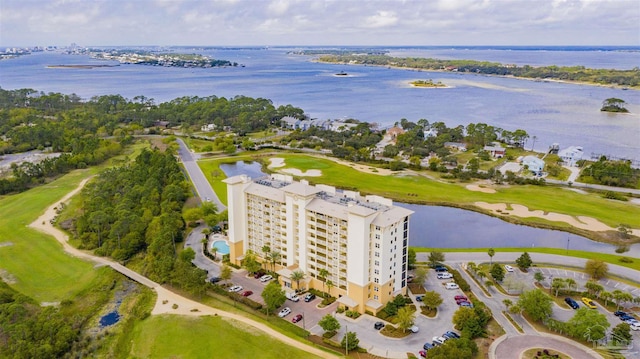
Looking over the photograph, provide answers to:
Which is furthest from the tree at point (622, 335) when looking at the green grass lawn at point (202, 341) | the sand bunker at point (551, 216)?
the sand bunker at point (551, 216)

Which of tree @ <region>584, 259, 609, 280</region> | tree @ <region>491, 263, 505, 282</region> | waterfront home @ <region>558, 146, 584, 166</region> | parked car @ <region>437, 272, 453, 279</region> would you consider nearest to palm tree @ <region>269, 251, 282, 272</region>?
parked car @ <region>437, 272, 453, 279</region>

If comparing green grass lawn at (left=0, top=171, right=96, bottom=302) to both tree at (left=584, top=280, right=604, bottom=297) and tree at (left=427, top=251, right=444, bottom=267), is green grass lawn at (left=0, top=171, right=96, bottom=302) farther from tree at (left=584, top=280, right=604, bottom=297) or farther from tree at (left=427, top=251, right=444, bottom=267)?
tree at (left=584, top=280, right=604, bottom=297)

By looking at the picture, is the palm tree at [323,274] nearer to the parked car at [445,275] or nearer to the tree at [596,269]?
the parked car at [445,275]

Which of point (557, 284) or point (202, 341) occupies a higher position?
point (557, 284)

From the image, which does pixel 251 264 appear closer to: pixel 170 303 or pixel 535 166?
pixel 170 303

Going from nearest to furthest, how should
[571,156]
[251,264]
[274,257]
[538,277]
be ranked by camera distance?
[538,277] → [274,257] → [251,264] → [571,156]

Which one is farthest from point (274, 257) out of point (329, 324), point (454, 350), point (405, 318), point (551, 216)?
point (551, 216)
